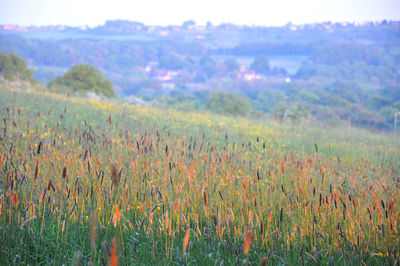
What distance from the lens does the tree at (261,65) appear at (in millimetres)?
95019

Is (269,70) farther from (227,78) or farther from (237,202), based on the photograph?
(237,202)

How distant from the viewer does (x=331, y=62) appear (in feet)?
295

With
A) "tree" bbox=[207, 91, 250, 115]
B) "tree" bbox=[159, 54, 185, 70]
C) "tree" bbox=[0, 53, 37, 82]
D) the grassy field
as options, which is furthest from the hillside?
the grassy field

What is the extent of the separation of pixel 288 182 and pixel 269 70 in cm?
9517

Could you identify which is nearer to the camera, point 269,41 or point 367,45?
point 367,45

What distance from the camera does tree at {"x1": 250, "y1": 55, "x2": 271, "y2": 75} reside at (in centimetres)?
9502

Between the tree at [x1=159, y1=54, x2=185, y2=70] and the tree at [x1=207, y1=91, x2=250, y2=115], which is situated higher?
the tree at [x1=159, y1=54, x2=185, y2=70]

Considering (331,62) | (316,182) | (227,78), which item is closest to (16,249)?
(316,182)

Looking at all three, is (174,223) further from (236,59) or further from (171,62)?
(236,59)

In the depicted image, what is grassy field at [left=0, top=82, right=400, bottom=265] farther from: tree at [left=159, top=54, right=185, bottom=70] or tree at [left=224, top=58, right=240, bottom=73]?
tree at [left=224, top=58, right=240, bottom=73]

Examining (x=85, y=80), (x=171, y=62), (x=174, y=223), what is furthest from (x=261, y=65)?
(x=174, y=223)

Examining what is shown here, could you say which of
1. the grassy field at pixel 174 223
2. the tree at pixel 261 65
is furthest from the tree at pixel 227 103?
the tree at pixel 261 65

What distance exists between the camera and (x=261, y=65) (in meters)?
96.8

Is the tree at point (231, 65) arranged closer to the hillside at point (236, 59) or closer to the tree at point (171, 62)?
the hillside at point (236, 59)
